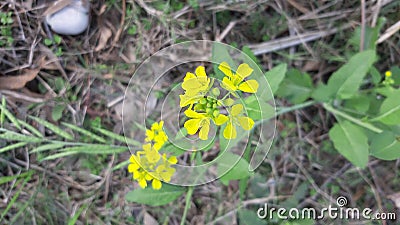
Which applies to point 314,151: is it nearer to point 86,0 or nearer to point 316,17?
point 316,17

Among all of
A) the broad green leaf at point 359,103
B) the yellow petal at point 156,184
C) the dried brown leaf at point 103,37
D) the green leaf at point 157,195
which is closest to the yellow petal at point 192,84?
the yellow petal at point 156,184

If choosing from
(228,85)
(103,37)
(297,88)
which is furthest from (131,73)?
(228,85)

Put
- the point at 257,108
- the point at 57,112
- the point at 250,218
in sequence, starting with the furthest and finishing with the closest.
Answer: the point at 57,112 → the point at 250,218 → the point at 257,108

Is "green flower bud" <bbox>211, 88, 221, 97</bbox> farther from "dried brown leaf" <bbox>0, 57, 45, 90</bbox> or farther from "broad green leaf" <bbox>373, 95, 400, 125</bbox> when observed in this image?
"dried brown leaf" <bbox>0, 57, 45, 90</bbox>

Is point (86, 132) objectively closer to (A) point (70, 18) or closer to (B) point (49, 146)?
(B) point (49, 146)

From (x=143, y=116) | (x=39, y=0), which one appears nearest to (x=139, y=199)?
(x=143, y=116)

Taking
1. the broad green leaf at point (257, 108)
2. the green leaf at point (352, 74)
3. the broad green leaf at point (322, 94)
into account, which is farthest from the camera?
the broad green leaf at point (322, 94)

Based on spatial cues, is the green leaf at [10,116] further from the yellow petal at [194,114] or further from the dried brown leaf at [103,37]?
the yellow petal at [194,114]
